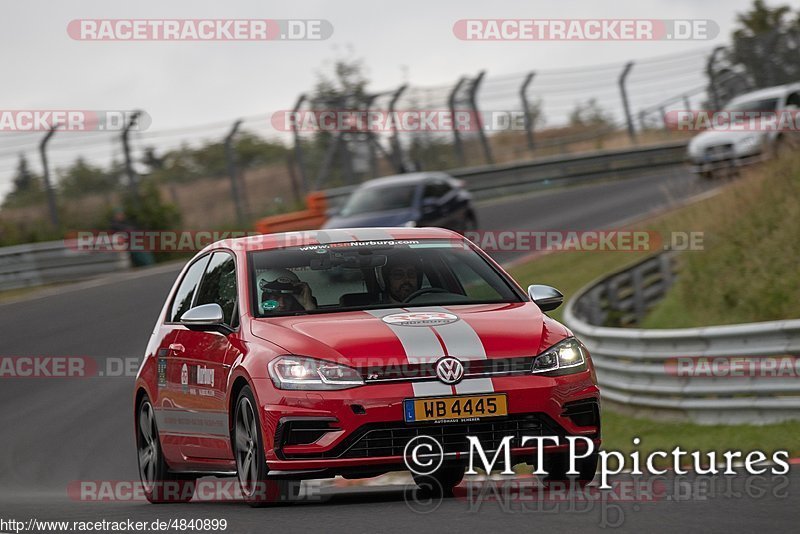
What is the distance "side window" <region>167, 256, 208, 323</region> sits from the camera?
8828 mm

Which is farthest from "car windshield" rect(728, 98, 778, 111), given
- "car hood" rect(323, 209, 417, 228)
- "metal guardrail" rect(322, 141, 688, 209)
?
"car hood" rect(323, 209, 417, 228)

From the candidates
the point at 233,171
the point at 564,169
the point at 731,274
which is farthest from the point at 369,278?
the point at 564,169

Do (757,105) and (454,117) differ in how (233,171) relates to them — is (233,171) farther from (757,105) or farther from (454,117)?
(757,105)

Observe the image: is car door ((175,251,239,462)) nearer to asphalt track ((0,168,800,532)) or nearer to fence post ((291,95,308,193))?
asphalt track ((0,168,800,532))

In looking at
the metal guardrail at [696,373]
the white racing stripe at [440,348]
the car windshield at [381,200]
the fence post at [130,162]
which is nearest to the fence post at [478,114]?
the fence post at [130,162]

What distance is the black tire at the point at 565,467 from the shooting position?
729 cm

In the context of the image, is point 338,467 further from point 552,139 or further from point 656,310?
→ point 552,139

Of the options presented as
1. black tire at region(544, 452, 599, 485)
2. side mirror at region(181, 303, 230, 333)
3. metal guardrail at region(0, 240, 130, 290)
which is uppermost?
side mirror at region(181, 303, 230, 333)

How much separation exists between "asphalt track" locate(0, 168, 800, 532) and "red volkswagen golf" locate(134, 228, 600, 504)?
1.01 feet

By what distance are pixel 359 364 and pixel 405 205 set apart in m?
15.8

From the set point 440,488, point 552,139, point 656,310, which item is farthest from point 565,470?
point 552,139

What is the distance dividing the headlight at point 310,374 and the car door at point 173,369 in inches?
57.5

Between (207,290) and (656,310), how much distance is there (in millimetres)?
11062

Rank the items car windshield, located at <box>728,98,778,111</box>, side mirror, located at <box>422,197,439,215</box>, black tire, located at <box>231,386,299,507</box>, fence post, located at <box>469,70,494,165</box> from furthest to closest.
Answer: fence post, located at <box>469,70,494,165</box> < car windshield, located at <box>728,98,778,111</box> < side mirror, located at <box>422,197,439,215</box> < black tire, located at <box>231,386,299,507</box>
